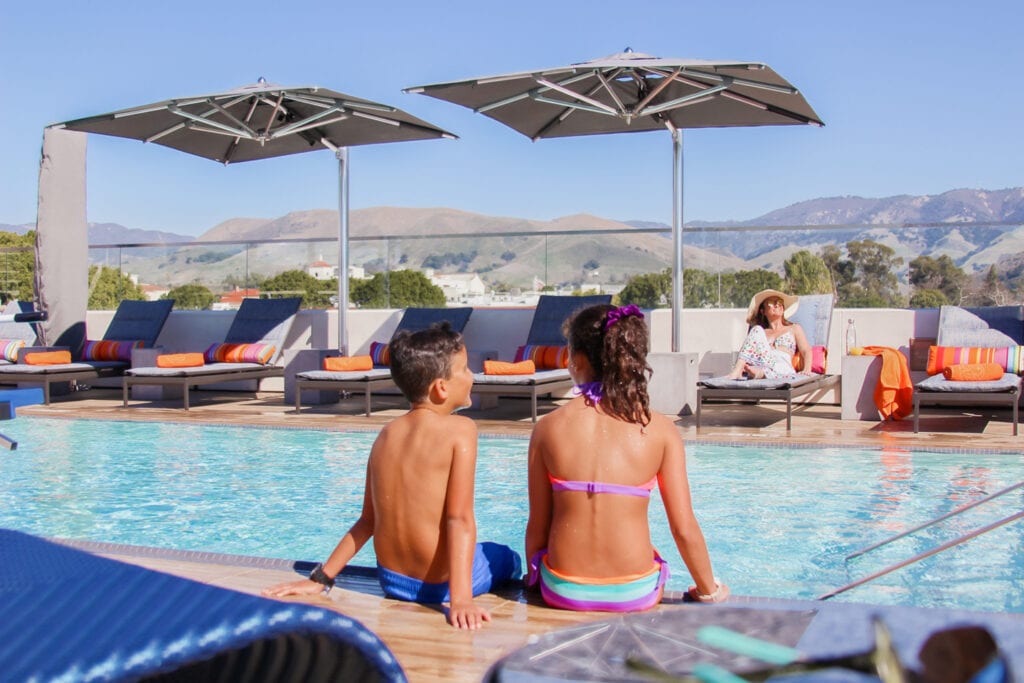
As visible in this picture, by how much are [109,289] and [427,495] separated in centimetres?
1216

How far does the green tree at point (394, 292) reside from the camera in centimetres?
1179

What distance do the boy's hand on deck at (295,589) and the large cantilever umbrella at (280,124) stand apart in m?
7.09

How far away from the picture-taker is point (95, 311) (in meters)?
12.8

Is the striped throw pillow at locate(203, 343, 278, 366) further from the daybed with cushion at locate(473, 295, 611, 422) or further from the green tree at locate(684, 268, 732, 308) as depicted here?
the green tree at locate(684, 268, 732, 308)

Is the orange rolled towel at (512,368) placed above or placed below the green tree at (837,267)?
below

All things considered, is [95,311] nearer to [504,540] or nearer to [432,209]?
[504,540]

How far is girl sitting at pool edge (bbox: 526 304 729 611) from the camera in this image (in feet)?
8.58

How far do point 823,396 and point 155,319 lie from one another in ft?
23.5

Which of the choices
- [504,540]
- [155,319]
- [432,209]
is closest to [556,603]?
[504,540]

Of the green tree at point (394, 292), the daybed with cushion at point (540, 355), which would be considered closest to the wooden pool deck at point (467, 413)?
the daybed with cushion at point (540, 355)

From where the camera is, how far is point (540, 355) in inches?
375

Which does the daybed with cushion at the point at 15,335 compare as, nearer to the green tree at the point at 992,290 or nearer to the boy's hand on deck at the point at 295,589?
the boy's hand on deck at the point at 295,589

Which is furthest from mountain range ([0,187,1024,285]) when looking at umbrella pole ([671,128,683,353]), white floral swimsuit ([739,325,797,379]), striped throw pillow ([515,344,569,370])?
white floral swimsuit ([739,325,797,379])

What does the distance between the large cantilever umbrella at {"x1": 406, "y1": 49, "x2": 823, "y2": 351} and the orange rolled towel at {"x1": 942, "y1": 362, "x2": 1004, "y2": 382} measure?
241cm
